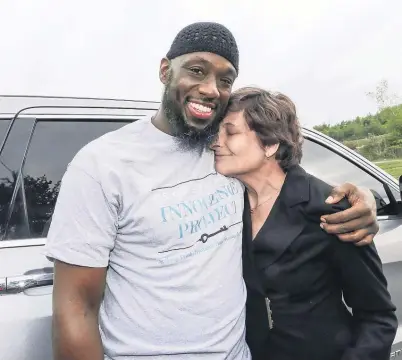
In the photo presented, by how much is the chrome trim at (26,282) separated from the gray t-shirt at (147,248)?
36 centimetres

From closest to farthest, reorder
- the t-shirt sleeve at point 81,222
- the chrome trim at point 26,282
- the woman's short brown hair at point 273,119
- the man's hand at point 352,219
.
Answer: the t-shirt sleeve at point 81,222 → the man's hand at point 352,219 → the chrome trim at point 26,282 → the woman's short brown hair at point 273,119

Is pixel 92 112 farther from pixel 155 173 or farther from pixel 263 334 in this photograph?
pixel 263 334

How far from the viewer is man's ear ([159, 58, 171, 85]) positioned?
5.96 feet

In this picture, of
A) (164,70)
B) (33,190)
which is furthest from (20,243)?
(164,70)

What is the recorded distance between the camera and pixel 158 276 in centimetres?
148

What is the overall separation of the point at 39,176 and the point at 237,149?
0.84 metres

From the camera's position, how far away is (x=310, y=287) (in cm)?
170

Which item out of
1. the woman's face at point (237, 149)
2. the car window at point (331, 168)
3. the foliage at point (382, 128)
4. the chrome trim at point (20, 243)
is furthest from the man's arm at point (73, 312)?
the foliage at point (382, 128)

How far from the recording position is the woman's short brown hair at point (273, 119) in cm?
185

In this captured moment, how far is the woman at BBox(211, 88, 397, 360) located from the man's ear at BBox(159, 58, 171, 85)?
324mm

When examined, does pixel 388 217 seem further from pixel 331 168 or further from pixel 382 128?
pixel 382 128

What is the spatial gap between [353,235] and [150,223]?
2.32ft

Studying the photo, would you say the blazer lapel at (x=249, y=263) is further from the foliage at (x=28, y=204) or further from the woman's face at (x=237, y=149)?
the foliage at (x=28, y=204)

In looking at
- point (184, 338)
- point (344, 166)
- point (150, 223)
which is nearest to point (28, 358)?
point (184, 338)
